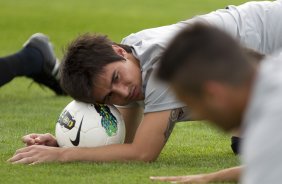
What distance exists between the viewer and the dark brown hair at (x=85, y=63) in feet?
20.6

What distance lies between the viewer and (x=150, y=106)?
6.37 meters

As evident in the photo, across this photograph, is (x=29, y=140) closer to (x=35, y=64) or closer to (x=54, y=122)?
(x=54, y=122)

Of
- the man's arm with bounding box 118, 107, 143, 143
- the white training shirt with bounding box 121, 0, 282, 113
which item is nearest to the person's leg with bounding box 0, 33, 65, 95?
the man's arm with bounding box 118, 107, 143, 143

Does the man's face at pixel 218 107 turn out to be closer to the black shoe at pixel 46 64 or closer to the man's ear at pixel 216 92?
the man's ear at pixel 216 92

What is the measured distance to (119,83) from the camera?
627 cm

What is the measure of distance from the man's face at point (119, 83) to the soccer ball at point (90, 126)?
0.20 metres

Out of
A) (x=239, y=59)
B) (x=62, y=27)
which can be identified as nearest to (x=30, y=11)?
(x=62, y=27)

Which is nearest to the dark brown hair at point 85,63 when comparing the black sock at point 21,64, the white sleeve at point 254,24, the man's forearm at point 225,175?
the white sleeve at point 254,24

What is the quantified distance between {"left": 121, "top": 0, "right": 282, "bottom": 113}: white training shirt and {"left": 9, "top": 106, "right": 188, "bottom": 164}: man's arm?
0.08 meters

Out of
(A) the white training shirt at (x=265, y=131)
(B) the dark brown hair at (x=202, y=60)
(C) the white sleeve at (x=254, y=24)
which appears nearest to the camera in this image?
(A) the white training shirt at (x=265, y=131)

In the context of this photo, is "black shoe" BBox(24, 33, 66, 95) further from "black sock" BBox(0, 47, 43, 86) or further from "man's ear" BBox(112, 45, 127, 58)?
"man's ear" BBox(112, 45, 127, 58)

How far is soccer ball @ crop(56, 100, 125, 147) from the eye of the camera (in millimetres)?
6539

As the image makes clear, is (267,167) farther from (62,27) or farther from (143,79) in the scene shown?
(62,27)

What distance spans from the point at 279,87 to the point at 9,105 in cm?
689
